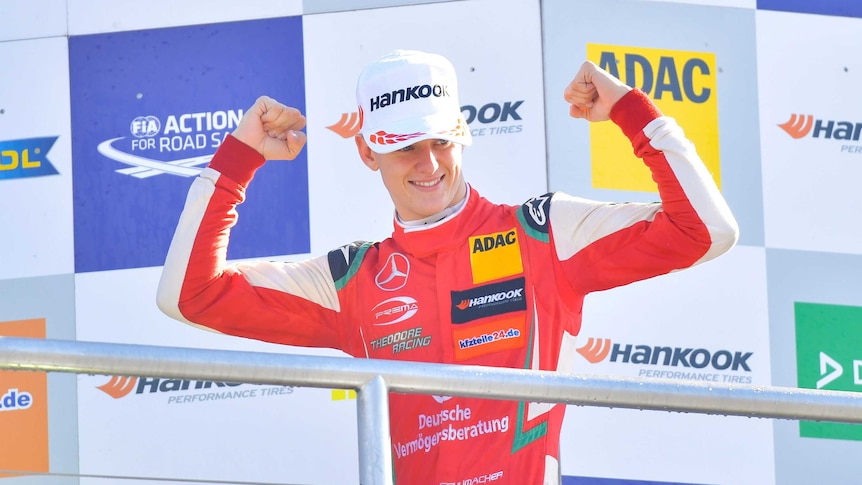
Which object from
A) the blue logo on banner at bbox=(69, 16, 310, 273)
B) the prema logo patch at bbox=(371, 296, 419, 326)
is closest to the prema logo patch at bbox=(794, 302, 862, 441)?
the blue logo on banner at bbox=(69, 16, 310, 273)

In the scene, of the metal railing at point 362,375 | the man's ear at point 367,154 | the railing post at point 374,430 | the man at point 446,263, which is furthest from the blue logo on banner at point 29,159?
the railing post at point 374,430

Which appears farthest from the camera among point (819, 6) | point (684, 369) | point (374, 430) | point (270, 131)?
point (819, 6)

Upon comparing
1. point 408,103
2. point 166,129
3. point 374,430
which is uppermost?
point 166,129

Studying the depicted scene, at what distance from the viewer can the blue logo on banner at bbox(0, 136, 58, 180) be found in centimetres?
463

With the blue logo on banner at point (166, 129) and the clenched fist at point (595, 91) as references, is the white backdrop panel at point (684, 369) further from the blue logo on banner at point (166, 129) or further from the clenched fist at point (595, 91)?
the clenched fist at point (595, 91)

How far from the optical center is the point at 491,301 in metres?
Result: 2.62

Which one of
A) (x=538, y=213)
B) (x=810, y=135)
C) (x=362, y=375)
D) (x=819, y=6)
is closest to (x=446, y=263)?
(x=538, y=213)

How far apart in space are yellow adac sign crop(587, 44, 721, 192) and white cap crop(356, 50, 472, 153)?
1873mm

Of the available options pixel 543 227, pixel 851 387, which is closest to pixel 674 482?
pixel 851 387

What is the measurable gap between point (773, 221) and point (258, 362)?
3077mm

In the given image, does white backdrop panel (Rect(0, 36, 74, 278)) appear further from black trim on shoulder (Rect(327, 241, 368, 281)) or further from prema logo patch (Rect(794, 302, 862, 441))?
prema logo patch (Rect(794, 302, 862, 441))

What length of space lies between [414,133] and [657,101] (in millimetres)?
2135

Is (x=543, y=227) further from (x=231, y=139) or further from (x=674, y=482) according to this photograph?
(x=674, y=482)

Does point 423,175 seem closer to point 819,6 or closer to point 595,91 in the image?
point 595,91
